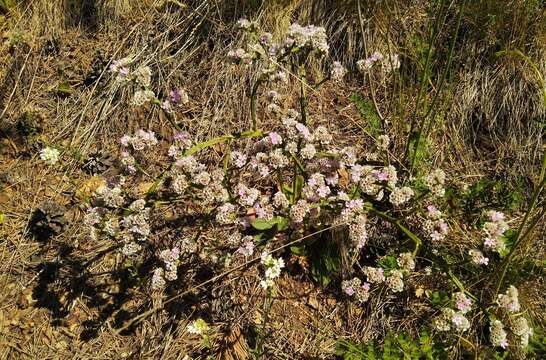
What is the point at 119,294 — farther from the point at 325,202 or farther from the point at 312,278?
the point at 325,202

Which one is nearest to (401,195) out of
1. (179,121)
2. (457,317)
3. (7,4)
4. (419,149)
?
(457,317)

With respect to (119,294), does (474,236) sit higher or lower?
higher

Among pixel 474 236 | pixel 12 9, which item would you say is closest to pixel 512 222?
pixel 474 236

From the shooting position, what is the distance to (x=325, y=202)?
7.83 ft

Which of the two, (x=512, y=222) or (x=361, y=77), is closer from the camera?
(x=512, y=222)

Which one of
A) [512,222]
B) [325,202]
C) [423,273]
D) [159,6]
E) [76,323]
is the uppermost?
→ [159,6]

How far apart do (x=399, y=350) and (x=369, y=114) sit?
1681 millimetres

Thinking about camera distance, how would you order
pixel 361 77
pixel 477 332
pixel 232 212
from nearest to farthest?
pixel 232 212 → pixel 477 332 → pixel 361 77

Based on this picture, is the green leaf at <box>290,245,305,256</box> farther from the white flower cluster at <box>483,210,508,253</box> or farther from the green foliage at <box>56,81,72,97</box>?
the green foliage at <box>56,81,72,97</box>

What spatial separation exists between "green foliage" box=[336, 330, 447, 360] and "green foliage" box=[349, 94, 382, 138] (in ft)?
4.78

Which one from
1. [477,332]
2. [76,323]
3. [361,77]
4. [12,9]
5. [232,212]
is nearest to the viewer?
[232,212]

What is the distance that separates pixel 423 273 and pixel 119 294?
1889 millimetres

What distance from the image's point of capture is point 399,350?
92.5 inches

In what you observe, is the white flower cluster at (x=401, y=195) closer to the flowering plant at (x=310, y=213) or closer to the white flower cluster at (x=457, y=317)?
the flowering plant at (x=310, y=213)
